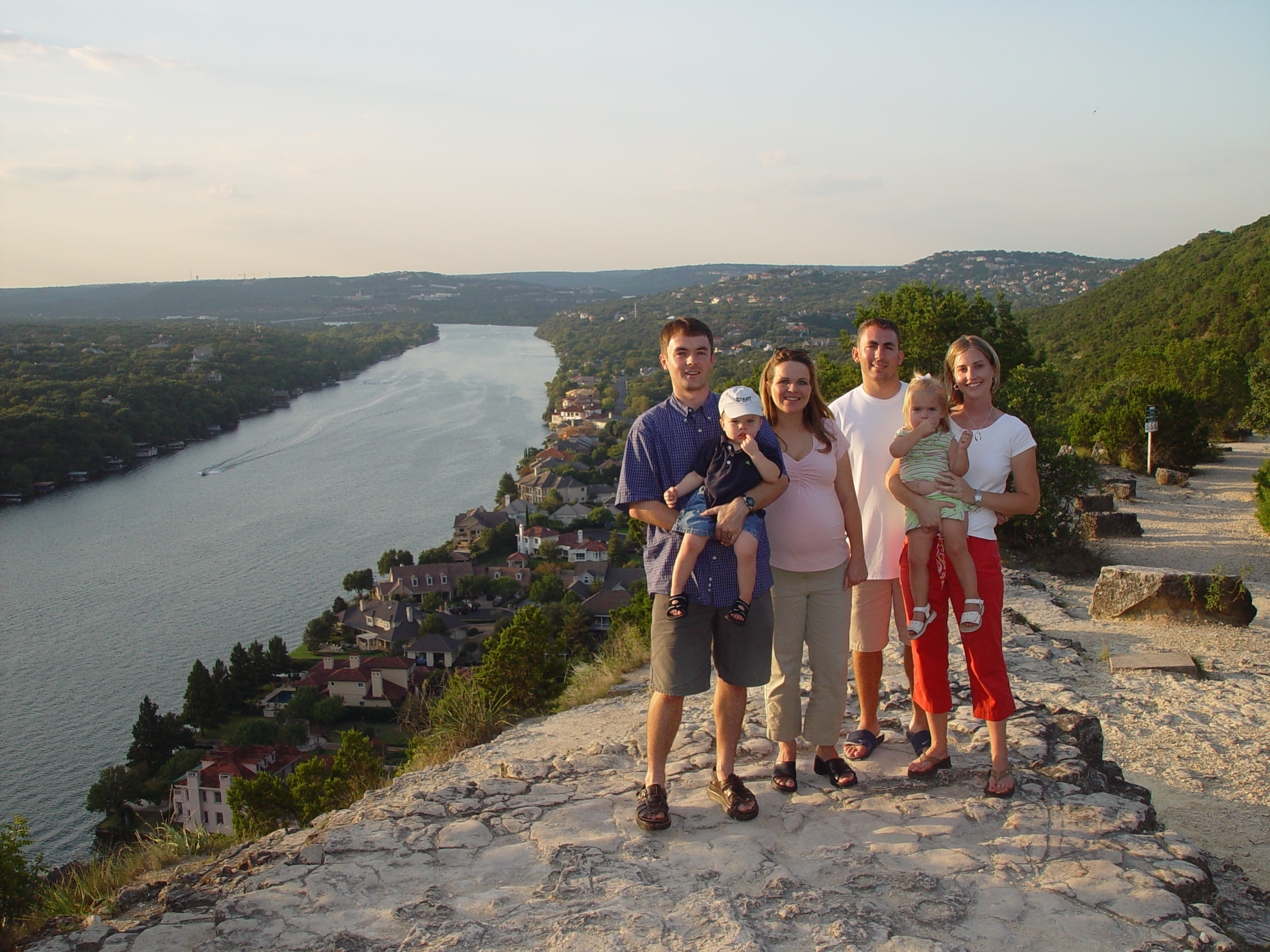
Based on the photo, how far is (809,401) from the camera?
280 centimetres

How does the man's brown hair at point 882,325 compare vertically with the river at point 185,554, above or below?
above

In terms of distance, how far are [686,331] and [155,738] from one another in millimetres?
15475

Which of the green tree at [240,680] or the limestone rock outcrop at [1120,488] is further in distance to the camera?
the green tree at [240,680]

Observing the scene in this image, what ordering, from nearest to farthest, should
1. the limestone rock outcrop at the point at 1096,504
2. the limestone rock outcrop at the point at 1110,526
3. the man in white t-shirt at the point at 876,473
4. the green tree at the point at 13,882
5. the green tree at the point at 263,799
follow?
the man in white t-shirt at the point at 876,473 < the green tree at the point at 13,882 < the green tree at the point at 263,799 < the limestone rock outcrop at the point at 1110,526 < the limestone rock outcrop at the point at 1096,504

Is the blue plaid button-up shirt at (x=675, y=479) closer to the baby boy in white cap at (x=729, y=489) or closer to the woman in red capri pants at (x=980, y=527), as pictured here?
the baby boy in white cap at (x=729, y=489)

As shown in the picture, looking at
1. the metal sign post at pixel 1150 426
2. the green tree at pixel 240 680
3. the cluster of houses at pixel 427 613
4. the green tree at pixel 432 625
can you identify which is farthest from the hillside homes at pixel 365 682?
the metal sign post at pixel 1150 426

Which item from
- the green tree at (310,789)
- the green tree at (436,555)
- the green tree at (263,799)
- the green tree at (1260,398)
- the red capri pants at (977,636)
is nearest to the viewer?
the red capri pants at (977,636)

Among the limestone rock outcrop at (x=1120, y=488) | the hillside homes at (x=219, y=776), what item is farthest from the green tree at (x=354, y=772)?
the limestone rock outcrop at (x=1120, y=488)

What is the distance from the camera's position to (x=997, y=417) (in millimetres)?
2902

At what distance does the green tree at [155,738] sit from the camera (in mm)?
14531

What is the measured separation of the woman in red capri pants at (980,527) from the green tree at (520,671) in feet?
8.92

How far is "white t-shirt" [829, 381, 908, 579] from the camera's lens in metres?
3.00

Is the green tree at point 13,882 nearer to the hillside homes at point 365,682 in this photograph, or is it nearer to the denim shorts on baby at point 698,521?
the denim shorts on baby at point 698,521

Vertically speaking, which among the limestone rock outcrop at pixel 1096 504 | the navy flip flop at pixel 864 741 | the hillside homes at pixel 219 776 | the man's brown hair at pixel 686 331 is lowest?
the hillside homes at pixel 219 776
